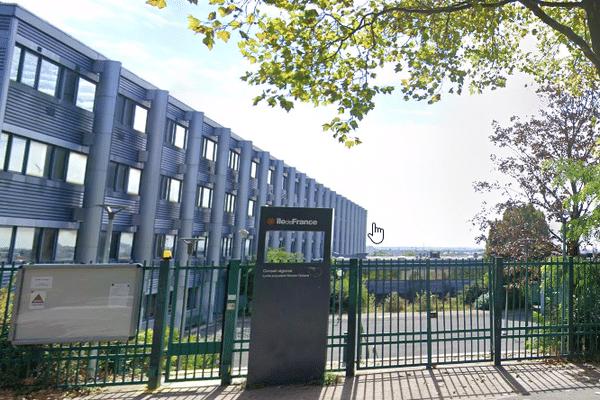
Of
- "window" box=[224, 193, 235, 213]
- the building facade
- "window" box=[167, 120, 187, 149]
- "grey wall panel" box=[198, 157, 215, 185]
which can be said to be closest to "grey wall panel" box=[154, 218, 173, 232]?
the building facade

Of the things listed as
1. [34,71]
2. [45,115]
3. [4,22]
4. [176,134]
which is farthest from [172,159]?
[4,22]

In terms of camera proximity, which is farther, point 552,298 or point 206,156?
point 206,156

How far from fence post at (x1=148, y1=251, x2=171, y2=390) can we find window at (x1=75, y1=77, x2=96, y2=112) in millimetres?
16290

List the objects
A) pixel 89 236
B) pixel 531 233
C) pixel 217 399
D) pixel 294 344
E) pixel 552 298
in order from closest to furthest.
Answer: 1. pixel 217 399
2. pixel 294 344
3. pixel 552 298
4. pixel 89 236
5. pixel 531 233

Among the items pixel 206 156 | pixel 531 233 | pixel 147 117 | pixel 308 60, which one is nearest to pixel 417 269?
pixel 308 60

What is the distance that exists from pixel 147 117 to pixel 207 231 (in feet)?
36.3

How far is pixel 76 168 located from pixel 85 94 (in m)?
3.61

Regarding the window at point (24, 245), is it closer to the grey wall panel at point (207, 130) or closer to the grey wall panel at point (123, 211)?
the grey wall panel at point (123, 211)

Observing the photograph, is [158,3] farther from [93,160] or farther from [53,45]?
[93,160]

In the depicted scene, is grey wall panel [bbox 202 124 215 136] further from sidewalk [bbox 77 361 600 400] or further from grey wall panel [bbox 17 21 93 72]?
sidewalk [bbox 77 361 600 400]

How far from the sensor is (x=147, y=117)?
80.6 ft

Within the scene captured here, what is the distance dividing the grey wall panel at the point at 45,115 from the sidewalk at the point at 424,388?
1468 centimetres

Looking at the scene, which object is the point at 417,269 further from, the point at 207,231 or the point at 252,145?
the point at 252,145

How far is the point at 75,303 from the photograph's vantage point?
6.52 m
